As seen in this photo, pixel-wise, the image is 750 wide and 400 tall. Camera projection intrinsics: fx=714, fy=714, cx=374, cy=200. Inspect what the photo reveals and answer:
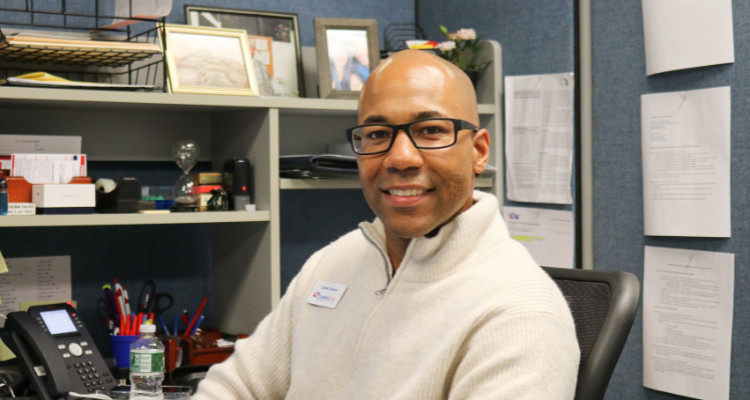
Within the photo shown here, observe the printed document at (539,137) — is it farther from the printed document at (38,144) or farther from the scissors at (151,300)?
the printed document at (38,144)

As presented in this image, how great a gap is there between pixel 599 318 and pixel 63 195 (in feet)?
3.53

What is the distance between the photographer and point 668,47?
1.42 meters

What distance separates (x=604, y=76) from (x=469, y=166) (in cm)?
75

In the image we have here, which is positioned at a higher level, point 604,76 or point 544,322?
point 604,76

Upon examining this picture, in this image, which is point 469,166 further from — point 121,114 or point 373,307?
point 121,114

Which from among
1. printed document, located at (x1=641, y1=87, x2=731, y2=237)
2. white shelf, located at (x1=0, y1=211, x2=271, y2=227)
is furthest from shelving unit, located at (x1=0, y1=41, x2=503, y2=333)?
printed document, located at (x1=641, y1=87, x2=731, y2=237)

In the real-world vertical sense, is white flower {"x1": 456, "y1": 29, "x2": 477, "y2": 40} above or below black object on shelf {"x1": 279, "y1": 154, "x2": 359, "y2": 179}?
above

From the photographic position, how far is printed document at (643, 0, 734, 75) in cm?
133

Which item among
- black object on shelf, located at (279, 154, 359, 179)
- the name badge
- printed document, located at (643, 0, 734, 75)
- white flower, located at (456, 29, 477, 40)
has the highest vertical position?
white flower, located at (456, 29, 477, 40)

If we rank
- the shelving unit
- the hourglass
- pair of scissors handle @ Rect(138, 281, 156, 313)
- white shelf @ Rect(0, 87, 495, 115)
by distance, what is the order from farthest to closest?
pair of scissors handle @ Rect(138, 281, 156, 313) → the hourglass → the shelving unit → white shelf @ Rect(0, 87, 495, 115)

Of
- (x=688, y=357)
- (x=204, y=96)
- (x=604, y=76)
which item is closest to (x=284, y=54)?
(x=204, y=96)

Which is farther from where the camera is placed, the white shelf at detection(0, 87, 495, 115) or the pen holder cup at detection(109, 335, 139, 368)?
the pen holder cup at detection(109, 335, 139, 368)

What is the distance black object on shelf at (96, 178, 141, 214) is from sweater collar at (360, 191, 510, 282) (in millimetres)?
803

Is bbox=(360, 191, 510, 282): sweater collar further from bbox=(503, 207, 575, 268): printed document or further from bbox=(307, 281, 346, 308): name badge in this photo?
bbox=(503, 207, 575, 268): printed document
